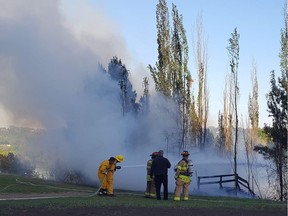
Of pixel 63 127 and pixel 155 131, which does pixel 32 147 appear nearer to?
pixel 63 127

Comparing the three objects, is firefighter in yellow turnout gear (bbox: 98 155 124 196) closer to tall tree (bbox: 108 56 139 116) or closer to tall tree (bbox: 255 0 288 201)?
tall tree (bbox: 255 0 288 201)

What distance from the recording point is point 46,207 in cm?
1155

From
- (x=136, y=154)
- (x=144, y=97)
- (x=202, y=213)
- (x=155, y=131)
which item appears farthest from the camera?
(x=144, y=97)

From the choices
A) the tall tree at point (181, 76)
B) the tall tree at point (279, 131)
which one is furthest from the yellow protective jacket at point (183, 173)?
the tall tree at point (181, 76)

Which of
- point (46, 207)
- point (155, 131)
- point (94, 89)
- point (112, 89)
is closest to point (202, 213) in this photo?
point (46, 207)

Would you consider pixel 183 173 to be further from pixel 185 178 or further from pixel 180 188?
pixel 180 188

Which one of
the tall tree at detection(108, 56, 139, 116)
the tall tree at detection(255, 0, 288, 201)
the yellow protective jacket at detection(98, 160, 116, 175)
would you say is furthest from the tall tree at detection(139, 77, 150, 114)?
the yellow protective jacket at detection(98, 160, 116, 175)

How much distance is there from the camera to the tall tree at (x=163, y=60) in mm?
38062

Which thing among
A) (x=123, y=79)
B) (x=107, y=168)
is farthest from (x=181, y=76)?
(x=107, y=168)

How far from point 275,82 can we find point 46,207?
17.4 metres

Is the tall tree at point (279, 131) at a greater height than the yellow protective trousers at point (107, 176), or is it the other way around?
the tall tree at point (279, 131)

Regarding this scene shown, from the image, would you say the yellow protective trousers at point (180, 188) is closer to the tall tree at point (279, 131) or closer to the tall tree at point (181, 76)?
the tall tree at point (279, 131)

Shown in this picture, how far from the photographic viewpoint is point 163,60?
126 feet

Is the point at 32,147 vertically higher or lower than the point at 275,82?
lower
